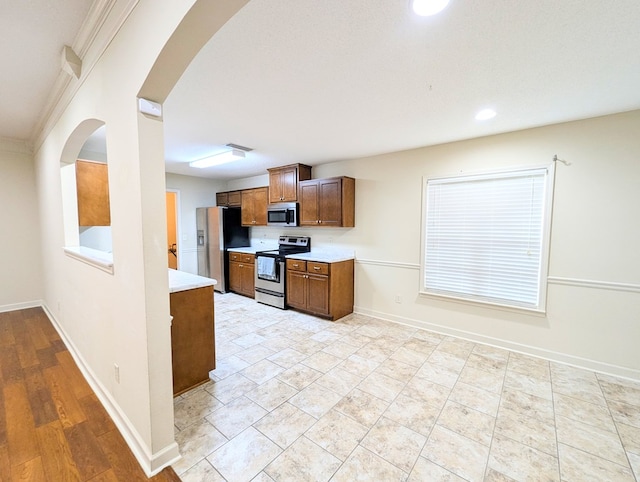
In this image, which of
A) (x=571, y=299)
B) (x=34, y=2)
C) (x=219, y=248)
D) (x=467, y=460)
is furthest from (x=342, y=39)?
(x=219, y=248)

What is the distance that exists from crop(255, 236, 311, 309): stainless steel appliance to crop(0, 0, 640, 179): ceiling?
2.21 metres

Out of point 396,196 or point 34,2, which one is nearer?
point 34,2

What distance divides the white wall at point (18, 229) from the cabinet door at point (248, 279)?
3.23 meters

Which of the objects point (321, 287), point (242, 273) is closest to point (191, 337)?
point (321, 287)

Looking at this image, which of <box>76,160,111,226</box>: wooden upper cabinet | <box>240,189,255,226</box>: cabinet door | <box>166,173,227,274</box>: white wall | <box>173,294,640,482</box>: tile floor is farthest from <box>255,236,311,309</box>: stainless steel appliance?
<box>76,160,111,226</box>: wooden upper cabinet

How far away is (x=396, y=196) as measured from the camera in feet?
12.9

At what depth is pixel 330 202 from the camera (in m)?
4.27

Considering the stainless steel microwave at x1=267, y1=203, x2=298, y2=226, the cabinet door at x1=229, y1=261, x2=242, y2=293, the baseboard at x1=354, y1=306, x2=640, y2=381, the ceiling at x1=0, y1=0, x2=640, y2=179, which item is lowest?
the baseboard at x1=354, y1=306, x2=640, y2=381

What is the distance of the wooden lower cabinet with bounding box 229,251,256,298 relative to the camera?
5188mm

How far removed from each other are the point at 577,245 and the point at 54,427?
15.5 ft

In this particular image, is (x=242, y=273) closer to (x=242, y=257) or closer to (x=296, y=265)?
(x=242, y=257)

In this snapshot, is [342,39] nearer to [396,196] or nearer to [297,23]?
[297,23]

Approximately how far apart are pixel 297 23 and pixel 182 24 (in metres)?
0.61

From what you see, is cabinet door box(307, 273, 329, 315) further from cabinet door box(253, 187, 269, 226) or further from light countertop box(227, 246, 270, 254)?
cabinet door box(253, 187, 269, 226)
